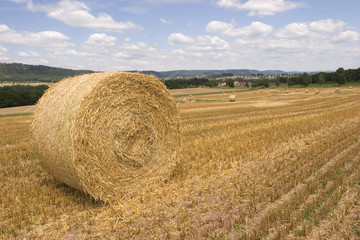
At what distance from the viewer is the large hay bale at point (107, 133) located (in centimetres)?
539

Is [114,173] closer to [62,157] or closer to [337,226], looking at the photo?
[62,157]

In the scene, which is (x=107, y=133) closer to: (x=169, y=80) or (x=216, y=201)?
(x=216, y=201)

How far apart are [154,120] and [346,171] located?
4.21 meters

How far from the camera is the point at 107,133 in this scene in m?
5.87

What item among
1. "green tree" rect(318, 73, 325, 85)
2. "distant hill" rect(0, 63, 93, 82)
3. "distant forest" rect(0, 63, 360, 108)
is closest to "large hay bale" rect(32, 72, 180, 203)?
"distant forest" rect(0, 63, 360, 108)

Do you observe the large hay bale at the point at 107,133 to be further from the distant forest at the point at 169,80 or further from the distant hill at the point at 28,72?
the distant hill at the point at 28,72

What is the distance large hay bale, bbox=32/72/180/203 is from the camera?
17.7ft

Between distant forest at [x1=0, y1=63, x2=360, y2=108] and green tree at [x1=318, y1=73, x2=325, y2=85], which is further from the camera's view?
green tree at [x1=318, y1=73, x2=325, y2=85]

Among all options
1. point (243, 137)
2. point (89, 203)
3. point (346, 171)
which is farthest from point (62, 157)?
point (243, 137)

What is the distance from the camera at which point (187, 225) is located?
4.49 metres

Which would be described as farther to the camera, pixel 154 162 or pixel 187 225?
pixel 154 162

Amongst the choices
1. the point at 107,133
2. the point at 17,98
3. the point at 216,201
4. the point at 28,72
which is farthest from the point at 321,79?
the point at 28,72

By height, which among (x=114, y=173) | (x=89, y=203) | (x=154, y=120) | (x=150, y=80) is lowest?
(x=89, y=203)

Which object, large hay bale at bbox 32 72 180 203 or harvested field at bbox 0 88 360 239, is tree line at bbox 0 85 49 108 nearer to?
harvested field at bbox 0 88 360 239
